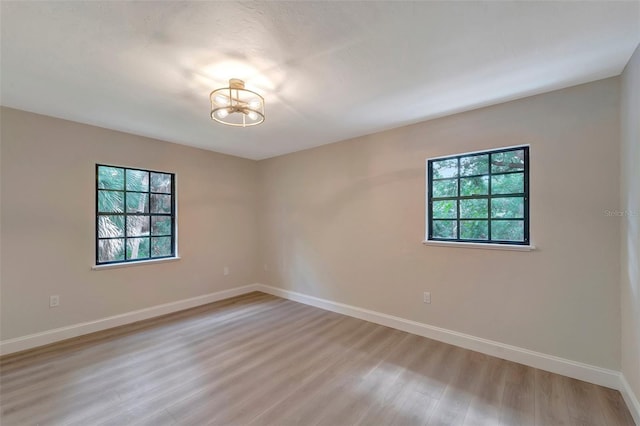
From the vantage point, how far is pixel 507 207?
262 centimetres

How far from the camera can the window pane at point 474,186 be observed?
275 centimetres

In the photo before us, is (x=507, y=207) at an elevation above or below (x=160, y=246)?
above

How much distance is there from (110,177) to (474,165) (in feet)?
14.5

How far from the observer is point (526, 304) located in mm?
2455

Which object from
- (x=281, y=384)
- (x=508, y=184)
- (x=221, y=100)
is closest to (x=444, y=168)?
(x=508, y=184)

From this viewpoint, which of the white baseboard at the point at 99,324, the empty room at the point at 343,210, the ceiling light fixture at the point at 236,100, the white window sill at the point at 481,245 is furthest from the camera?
the white baseboard at the point at 99,324

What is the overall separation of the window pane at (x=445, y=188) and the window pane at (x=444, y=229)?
30 centimetres

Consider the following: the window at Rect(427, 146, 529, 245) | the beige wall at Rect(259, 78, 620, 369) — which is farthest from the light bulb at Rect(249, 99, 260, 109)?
the window at Rect(427, 146, 529, 245)

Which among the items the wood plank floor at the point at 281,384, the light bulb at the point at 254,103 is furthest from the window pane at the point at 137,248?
the light bulb at the point at 254,103

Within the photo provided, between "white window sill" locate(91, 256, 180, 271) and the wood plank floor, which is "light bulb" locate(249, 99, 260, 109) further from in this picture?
"white window sill" locate(91, 256, 180, 271)

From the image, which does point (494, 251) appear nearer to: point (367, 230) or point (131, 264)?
→ point (367, 230)

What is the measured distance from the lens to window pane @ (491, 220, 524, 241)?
2.55 m

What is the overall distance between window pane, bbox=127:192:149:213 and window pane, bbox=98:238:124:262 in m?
0.43

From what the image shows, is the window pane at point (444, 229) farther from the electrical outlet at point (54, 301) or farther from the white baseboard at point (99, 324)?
the electrical outlet at point (54, 301)
